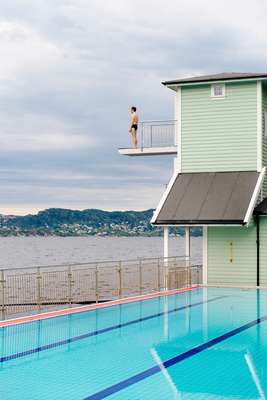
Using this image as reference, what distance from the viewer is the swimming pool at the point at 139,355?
10023 millimetres

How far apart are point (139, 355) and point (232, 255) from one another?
13.7 meters

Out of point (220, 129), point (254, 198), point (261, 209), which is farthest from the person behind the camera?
point (220, 129)

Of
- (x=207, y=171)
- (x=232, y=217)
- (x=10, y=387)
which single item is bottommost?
(x=10, y=387)

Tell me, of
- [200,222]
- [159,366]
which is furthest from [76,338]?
[200,222]

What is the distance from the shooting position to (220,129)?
2670 cm

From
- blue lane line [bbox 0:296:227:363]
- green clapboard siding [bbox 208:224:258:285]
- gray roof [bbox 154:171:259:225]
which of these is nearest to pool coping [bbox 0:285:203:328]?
green clapboard siding [bbox 208:224:258:285]

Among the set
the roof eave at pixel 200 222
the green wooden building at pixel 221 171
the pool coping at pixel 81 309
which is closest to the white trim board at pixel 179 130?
the green wooden building at pixel 221 171

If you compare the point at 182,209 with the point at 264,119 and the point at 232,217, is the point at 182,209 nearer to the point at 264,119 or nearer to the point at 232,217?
the point at 232,217

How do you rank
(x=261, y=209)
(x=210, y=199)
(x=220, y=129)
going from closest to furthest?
1. (x=261, y=209)
2. (x=210, y=199)
3. (x=220, y=129)

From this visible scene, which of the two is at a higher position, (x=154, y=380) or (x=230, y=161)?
(x=230, y=161)

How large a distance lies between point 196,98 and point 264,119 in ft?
8.68

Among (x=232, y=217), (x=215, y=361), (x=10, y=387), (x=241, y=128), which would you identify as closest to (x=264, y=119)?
(x=241, y=128)

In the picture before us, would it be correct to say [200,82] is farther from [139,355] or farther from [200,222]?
[139,355]

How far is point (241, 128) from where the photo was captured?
2638 centimetres
